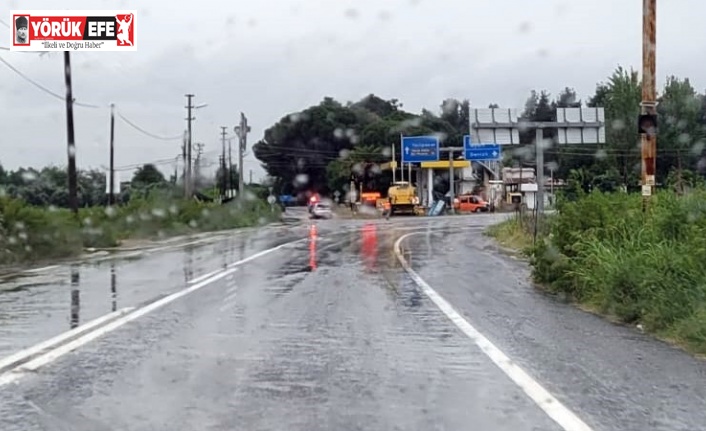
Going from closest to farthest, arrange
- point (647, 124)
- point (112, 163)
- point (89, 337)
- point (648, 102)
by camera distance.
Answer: point (89, 337) → point (647, 124) → point (648, 102) → point (112, 163)

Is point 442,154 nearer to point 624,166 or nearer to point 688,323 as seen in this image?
point 624,166

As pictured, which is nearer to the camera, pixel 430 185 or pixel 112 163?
pixel 112 163

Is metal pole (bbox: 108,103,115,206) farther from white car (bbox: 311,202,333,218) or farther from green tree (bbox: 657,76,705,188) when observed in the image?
green tree (bbox: 657,76,705,188)

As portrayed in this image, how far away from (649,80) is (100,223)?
24873 mm

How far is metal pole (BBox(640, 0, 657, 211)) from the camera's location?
56.3ft

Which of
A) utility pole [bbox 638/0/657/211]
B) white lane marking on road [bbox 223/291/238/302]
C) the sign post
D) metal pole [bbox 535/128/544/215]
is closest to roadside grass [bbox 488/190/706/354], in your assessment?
utility pole [bbox 638/0/657/211]

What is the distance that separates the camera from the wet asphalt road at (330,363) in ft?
23.5

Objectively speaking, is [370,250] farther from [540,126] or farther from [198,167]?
[198,167]

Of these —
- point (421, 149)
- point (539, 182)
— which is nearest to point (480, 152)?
point (421, 149)

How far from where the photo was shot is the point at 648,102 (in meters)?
17.2

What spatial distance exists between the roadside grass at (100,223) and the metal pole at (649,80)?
17317 mm

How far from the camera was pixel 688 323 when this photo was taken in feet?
36.3

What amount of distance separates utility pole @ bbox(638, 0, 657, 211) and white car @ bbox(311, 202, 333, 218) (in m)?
57.6

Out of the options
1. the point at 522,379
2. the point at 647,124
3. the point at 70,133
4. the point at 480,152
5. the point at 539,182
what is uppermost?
the point at 480,152
